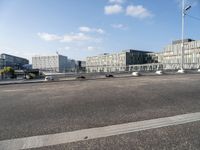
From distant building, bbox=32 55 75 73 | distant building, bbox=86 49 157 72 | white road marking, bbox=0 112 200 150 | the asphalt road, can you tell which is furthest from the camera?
distant building, bbox=32 55 75 73

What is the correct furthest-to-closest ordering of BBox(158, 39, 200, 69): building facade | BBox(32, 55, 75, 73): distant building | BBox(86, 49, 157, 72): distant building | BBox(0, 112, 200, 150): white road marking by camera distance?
BBox(32, 55, 75, 73): distant building < BBox(86, 49, 157, 72): distant building < BBox(158, 39, 200, 69): building facade < BBox(0, 112, 200, 150): white road marking

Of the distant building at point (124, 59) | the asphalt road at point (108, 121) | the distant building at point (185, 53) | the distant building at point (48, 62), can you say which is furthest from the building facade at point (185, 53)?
the asphalt road at point (108, 121)

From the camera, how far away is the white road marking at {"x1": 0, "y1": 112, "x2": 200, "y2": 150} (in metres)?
4.25

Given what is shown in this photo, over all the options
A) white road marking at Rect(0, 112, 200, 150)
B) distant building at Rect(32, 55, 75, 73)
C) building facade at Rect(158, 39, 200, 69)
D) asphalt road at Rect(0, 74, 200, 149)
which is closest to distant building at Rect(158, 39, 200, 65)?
building facade at Rect(158, 39, 200, 69)

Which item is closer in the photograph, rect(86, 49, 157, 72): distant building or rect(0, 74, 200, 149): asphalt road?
rect(0, 74, 200, 149): asphalt road

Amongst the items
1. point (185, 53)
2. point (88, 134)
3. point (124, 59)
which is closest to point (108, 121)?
point (88, 134)

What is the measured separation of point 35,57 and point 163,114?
154 metres

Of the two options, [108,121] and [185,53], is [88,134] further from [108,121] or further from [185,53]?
[185,53]

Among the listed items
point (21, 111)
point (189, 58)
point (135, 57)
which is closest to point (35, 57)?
point (135, 57)

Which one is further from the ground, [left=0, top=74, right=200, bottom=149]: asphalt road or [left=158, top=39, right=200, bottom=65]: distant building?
[left=158, top=39, right=200, bottom=65]: distant building

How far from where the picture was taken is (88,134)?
4.70m

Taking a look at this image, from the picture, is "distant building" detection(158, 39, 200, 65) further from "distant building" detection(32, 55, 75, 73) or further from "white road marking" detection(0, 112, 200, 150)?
"white road marking" detection(0, 112, 200, 150)

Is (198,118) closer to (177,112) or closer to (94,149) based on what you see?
(177,112)

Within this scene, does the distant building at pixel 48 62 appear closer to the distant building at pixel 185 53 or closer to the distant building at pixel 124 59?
the distant building at pixel 124 59
